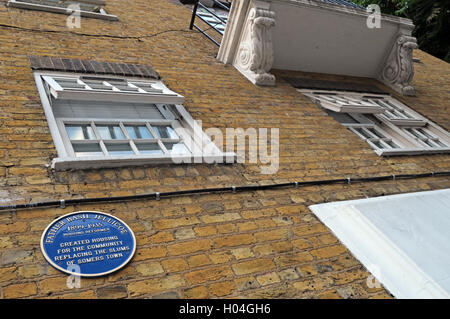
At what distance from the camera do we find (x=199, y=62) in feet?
20.7

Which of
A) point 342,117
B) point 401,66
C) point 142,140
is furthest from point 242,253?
point 401,66

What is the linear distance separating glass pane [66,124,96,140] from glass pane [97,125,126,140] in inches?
3.9

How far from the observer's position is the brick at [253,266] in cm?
263

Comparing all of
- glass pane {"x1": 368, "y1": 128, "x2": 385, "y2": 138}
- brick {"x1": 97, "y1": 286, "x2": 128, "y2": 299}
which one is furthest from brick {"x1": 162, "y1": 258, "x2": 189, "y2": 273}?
glass pane {"x1": 368, "y1": 128, "x2": 385, "y2": 138}

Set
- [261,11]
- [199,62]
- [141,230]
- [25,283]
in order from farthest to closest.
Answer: [199,62] → [261,11] → [141,230] → [25,283]

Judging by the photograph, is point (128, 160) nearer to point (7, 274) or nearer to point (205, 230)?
point (205, 230)

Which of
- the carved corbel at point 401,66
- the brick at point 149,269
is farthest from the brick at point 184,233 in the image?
the carved corbel at point 401,66

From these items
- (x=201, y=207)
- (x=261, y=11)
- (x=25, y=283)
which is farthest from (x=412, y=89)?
(x=25, y=283)

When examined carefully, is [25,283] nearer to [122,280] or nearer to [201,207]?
[122,280]

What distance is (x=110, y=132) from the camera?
3973 millimetres

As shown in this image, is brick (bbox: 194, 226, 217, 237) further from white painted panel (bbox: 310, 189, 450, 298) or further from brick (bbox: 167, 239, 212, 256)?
white painted panel (bbox: 310, 189, 450, 298)

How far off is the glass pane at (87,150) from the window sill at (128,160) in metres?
0.25

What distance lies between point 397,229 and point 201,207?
173 centimetres

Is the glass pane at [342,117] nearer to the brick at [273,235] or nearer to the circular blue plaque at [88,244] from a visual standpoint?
the brick at [273,235]
